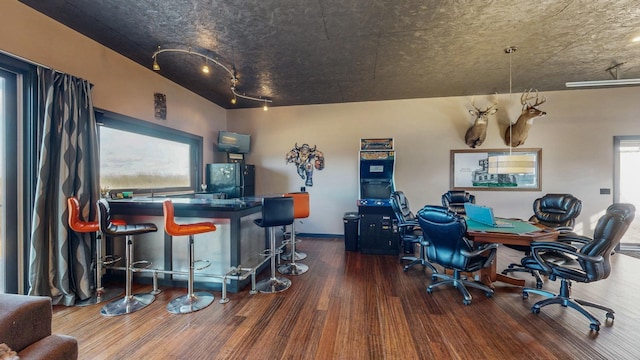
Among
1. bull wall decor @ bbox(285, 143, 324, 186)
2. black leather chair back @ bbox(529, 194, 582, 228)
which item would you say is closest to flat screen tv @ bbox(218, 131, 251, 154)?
bull wall decor @ bbox(285, 143, 324, 186)

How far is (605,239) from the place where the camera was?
2.08m

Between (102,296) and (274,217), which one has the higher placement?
(274,217)

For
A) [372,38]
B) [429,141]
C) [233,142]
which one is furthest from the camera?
[233,142]

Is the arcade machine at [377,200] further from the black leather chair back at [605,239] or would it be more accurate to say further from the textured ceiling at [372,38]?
the black leather chair back at [605,239]

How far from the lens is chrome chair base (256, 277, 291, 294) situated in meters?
2.85

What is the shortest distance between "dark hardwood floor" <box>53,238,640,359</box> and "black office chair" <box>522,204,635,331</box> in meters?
0.14

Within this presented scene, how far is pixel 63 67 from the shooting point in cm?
261

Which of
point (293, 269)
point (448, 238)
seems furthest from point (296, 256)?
point (448, 238)

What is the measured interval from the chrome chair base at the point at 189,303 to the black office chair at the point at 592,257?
11.0ft

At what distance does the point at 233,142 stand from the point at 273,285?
342cm

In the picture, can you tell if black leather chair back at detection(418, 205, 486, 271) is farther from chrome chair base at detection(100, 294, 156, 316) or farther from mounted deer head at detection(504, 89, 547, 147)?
chrome chair base at detection(100, 294, 156, 316)

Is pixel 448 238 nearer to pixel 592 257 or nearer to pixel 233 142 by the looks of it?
pixel 592 257

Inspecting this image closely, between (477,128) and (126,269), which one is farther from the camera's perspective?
(477,128)

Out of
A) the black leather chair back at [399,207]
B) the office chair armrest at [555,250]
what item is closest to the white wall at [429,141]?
the black leather chair back at [399,207]
